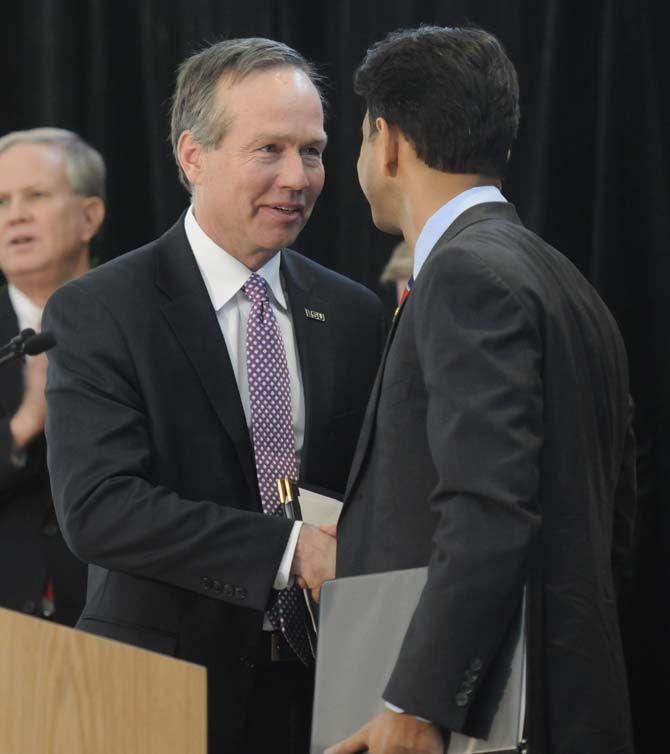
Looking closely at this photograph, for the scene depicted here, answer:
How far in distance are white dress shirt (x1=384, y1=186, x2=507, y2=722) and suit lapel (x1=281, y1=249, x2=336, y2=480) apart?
21.2 inches

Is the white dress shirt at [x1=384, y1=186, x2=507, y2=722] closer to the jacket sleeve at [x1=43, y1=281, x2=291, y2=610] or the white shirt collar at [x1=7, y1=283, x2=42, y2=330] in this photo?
the jacket sleeve at [x1=43, y1=281, x2=291, y2=610]

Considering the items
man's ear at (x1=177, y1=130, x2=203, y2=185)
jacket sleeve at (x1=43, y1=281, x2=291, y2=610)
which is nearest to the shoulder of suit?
man's ear at (x1=177, y1=130, x2=203, y2=185)

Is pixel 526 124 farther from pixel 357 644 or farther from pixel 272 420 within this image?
pixel 357 644

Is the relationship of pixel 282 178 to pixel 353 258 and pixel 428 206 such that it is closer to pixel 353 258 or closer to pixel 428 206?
pixel 428 206

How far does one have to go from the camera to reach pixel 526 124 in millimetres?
3502

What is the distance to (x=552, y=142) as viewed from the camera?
3.48 metres

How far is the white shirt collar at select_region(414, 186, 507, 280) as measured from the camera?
5.89 ft

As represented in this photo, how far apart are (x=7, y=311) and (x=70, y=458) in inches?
53.1

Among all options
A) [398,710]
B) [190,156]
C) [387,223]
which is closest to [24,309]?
[190,156]

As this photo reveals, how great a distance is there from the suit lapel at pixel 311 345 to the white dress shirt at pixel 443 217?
54 cm

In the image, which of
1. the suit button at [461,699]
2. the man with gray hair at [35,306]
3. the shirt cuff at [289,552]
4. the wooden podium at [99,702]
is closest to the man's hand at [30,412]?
the man with gray hair at [35,306]

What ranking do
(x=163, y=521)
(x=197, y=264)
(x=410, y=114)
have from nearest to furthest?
(x=410, y=114), (x=163, y=521), (x=197, y=264)

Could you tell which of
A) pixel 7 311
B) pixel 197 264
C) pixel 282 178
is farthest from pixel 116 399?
pixel 7 311

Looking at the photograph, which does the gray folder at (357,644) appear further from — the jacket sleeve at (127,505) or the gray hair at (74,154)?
the gray hair at (74,154)
